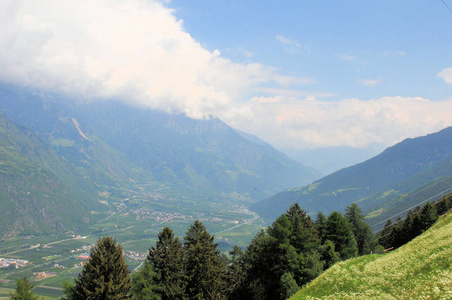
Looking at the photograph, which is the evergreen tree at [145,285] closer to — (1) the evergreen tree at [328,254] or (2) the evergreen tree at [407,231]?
(1) the evergreen tree at [328,254]

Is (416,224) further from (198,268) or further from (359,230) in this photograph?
(198,268)

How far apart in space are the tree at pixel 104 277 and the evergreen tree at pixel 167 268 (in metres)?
7.16

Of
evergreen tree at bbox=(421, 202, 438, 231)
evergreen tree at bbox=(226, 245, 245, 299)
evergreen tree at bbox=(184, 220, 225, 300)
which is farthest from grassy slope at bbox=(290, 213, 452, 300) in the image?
evergreen tree at bbox=(421, 202, 438, 231)

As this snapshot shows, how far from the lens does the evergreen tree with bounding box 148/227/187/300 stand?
4359 centimetres

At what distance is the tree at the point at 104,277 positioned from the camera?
34750 millimetres

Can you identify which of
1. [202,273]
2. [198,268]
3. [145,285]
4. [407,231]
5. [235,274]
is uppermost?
[145,285]

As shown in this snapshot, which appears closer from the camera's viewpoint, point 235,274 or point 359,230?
point 235,274

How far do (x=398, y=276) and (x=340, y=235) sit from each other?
101 ft

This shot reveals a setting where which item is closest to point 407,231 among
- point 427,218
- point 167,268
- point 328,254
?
point 427,218

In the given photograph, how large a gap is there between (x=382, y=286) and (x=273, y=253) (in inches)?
892

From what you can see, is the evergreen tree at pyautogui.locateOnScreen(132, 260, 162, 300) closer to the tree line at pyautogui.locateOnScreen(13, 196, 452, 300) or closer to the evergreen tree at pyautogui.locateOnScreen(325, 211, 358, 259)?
the tree line at pyautogui.locateOnScreen(13, 196, 452, 300)

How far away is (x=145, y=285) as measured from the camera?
42.7 metres

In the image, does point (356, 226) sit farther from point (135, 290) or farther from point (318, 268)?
point (135, 290)

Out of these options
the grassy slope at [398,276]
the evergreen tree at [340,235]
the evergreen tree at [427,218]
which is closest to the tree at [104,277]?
the grassy slope at [398,276]
